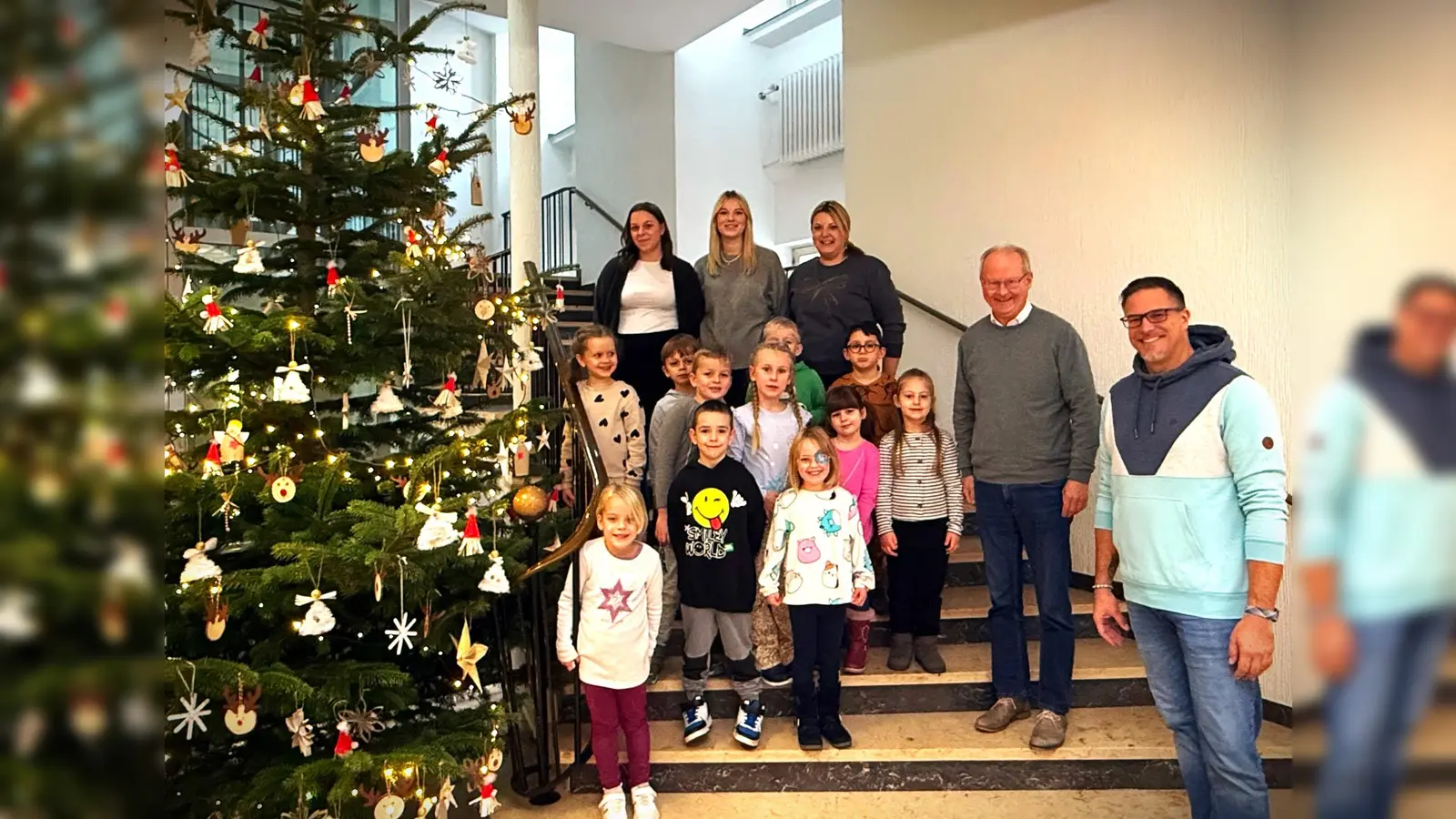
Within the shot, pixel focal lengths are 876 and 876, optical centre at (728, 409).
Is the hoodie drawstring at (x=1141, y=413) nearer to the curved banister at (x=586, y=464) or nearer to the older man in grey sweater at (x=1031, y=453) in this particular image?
the older man in grey sweater at (x=1031, y=453)

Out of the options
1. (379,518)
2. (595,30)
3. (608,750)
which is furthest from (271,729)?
(595,30)

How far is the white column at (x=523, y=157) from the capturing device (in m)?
4.71

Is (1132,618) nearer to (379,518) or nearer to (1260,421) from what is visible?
(1260,421)

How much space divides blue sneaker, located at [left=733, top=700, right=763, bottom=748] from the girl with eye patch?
147 millimetres

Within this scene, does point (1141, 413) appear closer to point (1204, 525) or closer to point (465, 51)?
point (1204, 525)

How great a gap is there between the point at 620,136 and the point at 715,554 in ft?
20.1

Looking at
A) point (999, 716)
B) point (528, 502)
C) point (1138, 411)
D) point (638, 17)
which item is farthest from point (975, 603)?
point (638, 17)

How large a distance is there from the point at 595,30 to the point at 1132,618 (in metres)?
6.07

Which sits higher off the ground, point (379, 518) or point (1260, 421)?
point (1260, 421)

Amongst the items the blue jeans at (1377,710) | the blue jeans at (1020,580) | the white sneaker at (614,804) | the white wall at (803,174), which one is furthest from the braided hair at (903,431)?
the white wall at (803,174)

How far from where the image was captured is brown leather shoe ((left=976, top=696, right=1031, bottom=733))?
305cm

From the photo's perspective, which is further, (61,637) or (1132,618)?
(1132,618)

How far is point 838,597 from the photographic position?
2.88 metres

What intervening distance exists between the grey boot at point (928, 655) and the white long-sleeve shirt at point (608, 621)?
1.18 metres
